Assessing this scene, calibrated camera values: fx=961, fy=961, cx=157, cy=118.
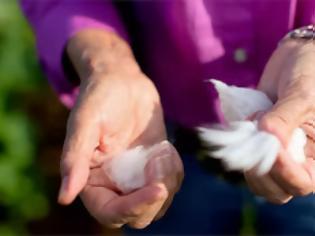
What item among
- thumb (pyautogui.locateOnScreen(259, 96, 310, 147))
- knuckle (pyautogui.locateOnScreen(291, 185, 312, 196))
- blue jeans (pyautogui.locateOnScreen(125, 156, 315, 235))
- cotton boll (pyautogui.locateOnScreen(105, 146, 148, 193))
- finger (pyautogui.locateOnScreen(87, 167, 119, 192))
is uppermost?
thumb (pyautogui.locateOnScreen(259, 96, 310, 147))

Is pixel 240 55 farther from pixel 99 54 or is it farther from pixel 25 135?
pixel 25 135

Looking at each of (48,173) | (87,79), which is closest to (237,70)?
(87,79)

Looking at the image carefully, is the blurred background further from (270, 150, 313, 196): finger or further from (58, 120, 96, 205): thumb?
(270, 150, 313, 196): finger

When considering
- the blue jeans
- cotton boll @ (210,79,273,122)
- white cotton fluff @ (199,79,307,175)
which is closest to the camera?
white cotton fluff @ (199,79,307,175)

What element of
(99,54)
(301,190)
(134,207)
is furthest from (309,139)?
(99,54)

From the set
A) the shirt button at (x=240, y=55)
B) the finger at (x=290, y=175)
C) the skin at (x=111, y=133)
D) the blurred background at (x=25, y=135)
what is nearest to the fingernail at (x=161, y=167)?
the skin at (x=111, y=133)

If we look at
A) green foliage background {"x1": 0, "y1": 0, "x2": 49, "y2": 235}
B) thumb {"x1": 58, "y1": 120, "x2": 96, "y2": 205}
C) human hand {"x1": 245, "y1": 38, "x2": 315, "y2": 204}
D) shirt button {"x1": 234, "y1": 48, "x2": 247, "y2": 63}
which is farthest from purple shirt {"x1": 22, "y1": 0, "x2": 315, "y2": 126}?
green foliage background {"x1": 0, "y1": 0, "x2": 49, "y2": 235}

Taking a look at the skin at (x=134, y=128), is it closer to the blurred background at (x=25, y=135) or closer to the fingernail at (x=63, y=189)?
the fingernail at (x=63, y=189)

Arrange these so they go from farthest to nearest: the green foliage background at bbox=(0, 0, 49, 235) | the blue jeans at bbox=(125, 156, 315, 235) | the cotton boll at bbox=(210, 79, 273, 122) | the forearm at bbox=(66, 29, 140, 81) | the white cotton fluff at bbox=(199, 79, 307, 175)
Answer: the green foliage background at bbox=(0, 0, 49, 235) < the blue jeans at bbox=(125, 156, 315, 235) < the forearm at bbox=(66, 29, 140, 81) < the cotton boll at bbox=(210, 79, 273, 122) < the white cotton fluff at bbox=(199, 79, 307, 175)
